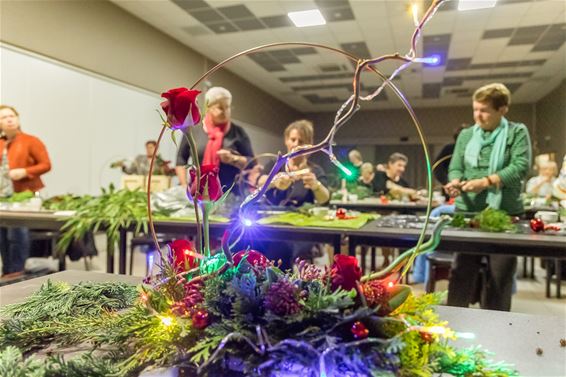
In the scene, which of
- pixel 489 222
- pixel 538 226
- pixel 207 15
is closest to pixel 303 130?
pixel 489 222

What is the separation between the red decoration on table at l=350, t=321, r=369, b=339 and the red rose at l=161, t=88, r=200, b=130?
0.35 metres

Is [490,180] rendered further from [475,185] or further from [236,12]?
[236,12]

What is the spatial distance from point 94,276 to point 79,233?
98 centimetres

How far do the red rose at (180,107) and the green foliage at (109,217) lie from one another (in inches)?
56.4

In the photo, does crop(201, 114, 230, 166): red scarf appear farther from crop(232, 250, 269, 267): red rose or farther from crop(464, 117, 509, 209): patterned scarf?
crop(232, 250, 269, 267): red rose

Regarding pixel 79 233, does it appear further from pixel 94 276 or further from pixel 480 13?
pixel 480 13

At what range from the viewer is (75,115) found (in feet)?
15.0

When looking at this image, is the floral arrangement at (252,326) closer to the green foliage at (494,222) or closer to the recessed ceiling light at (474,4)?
the green foliage at (494,222)

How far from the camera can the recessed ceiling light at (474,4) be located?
15.6ft

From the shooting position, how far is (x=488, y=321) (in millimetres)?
739

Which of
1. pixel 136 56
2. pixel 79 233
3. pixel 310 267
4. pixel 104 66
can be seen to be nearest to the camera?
pixel 310 267

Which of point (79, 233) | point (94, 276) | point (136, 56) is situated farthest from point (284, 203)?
point (136, 56)

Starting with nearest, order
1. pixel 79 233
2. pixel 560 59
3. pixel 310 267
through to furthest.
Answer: pixel 310 267 < pixel 79 233 < pixel 560 59

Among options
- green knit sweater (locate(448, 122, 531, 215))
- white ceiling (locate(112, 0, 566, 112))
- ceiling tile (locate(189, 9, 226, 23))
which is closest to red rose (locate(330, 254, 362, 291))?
green knit sweater (locate(448, 122, 531, 215))
